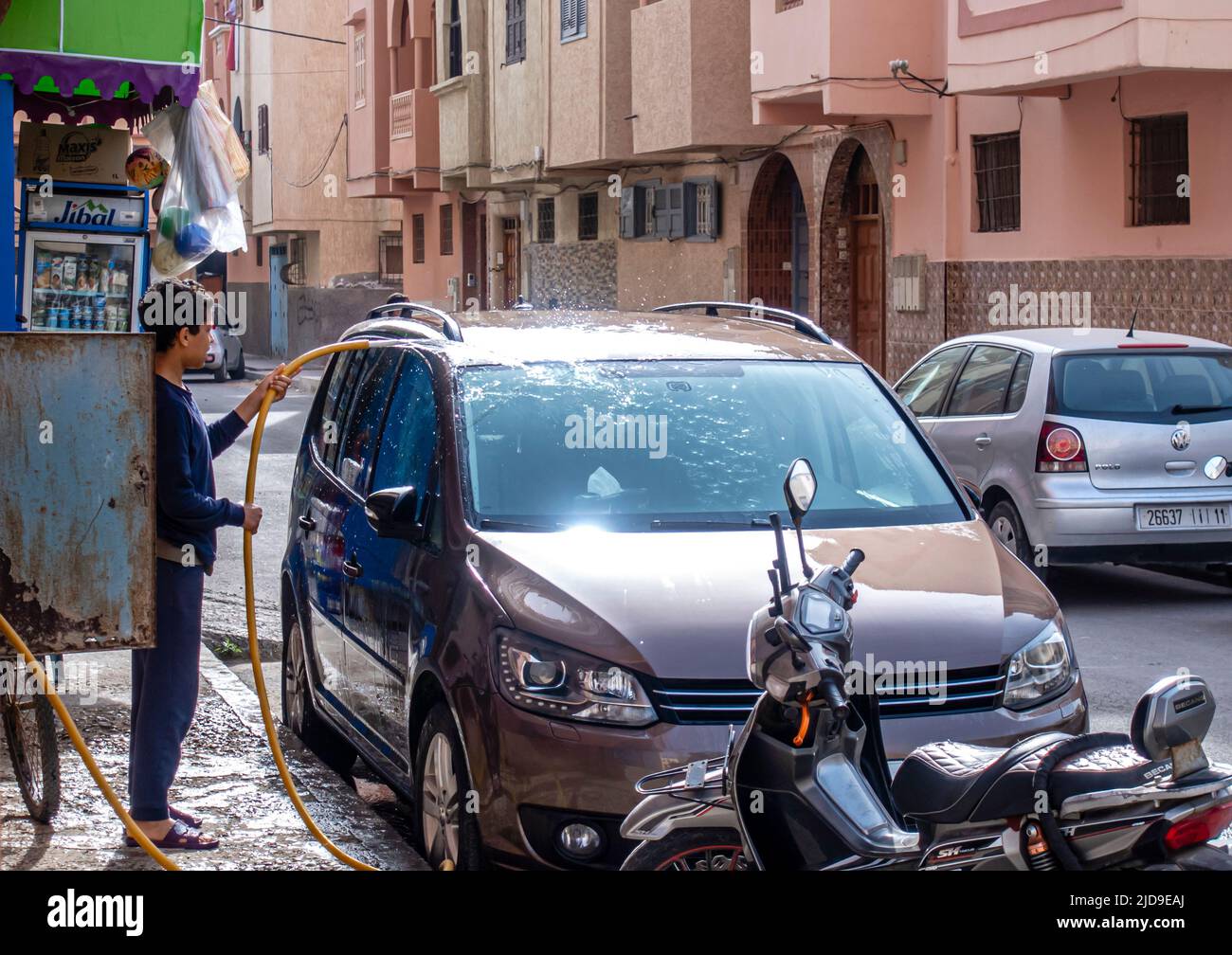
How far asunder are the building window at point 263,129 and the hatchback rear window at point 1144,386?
3833cm

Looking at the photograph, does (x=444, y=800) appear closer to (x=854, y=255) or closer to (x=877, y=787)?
(x=877, y=787)

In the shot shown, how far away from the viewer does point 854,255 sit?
22.4 m

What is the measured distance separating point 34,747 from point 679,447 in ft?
7.75

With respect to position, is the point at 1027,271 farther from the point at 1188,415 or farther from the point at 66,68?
the point at 66,68

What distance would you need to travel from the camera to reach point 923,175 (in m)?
20.1

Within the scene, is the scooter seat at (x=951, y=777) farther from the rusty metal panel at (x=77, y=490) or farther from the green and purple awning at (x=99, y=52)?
the green and purple awning at (x=99, y=52)

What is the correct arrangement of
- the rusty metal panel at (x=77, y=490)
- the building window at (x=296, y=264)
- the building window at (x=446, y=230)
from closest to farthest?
the rusty metal panel at (x=77, y=490), the building window at (x=446, y=230), the building window at (x=296, y=264)

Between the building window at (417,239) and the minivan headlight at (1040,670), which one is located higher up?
the building window at (417,239)

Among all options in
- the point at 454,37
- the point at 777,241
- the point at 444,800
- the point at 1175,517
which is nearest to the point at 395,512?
the point at 444,800

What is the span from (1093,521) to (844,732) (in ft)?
23.3

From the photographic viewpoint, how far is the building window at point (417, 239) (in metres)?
40.2

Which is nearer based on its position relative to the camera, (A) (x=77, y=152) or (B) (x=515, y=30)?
(A) (x=77, y=152)

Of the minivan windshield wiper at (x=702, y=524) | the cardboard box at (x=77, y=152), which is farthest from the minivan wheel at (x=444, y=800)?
the cardboard box at (x=77, y=152)

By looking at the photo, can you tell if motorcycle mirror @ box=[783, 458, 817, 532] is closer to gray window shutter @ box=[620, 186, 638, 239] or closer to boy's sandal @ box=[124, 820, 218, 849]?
boy's sandal @ box=[124, 820, 218, 849]
